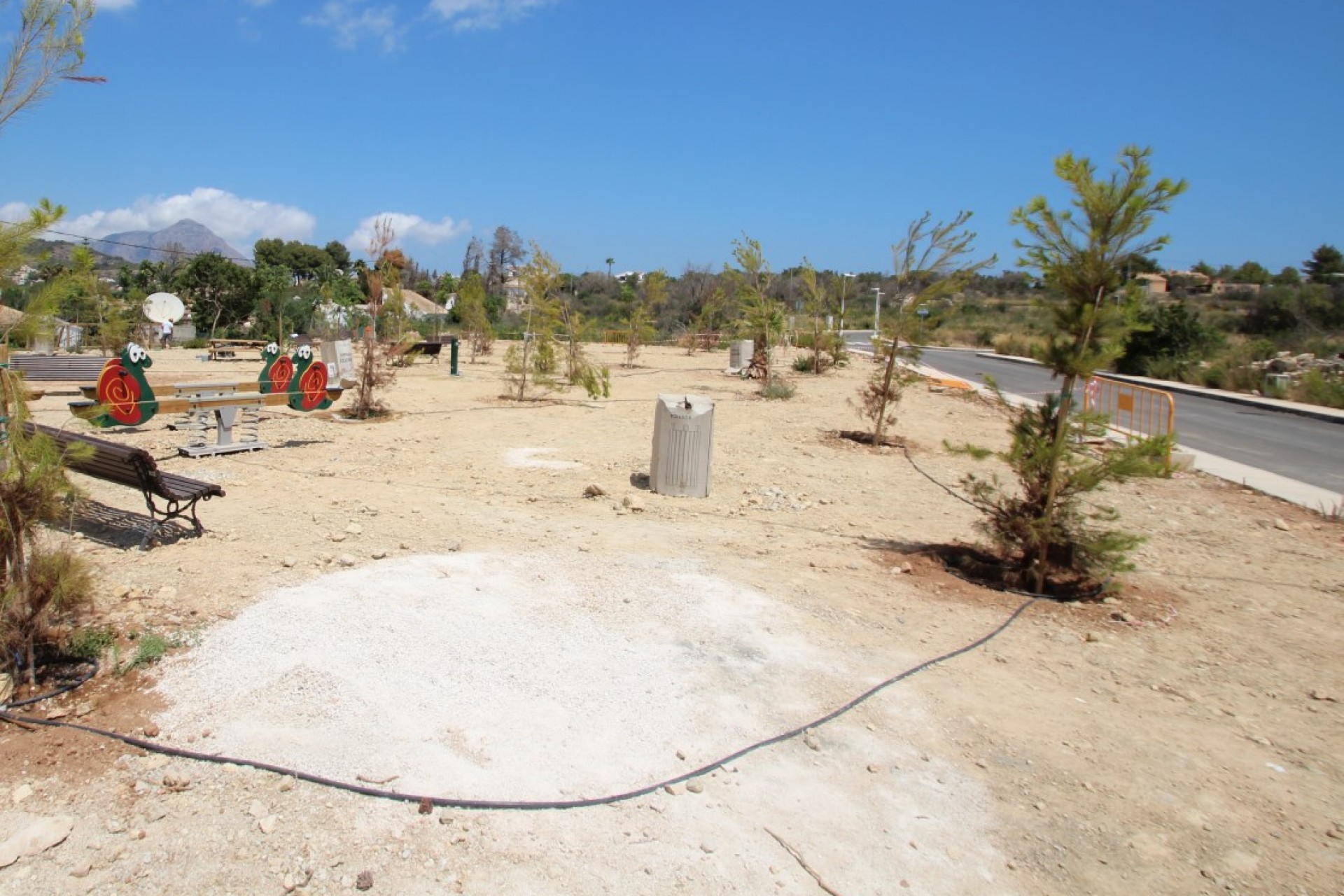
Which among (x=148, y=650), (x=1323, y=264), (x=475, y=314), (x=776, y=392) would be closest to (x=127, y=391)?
(x=148, y=650)

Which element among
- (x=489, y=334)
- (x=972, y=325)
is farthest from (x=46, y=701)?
(x=972, y=325)

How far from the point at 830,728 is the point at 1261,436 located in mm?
16736

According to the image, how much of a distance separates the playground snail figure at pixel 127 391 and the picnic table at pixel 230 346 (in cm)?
1728

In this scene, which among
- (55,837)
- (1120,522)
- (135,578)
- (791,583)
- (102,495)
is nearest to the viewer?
(55,837)

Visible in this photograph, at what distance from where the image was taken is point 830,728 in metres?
4.31

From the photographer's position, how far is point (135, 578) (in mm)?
5578

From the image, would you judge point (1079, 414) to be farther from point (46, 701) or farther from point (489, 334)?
point (489, 334)

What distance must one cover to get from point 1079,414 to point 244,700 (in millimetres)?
5476

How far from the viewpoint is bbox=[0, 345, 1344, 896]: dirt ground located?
10.7 feet

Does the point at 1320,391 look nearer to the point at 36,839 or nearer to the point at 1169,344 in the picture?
the point at 1169,344

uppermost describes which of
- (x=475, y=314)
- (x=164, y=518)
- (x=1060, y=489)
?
(x=475, y=314)

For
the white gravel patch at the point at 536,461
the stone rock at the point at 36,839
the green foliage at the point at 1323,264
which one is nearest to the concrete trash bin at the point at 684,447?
the white gravel patch at the point at 536,461

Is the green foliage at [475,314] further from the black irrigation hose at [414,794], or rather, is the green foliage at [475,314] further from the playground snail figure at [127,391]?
the black irrigation hose at [414,794]

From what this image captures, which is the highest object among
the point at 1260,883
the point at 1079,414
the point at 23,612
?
the point at 1079,414
